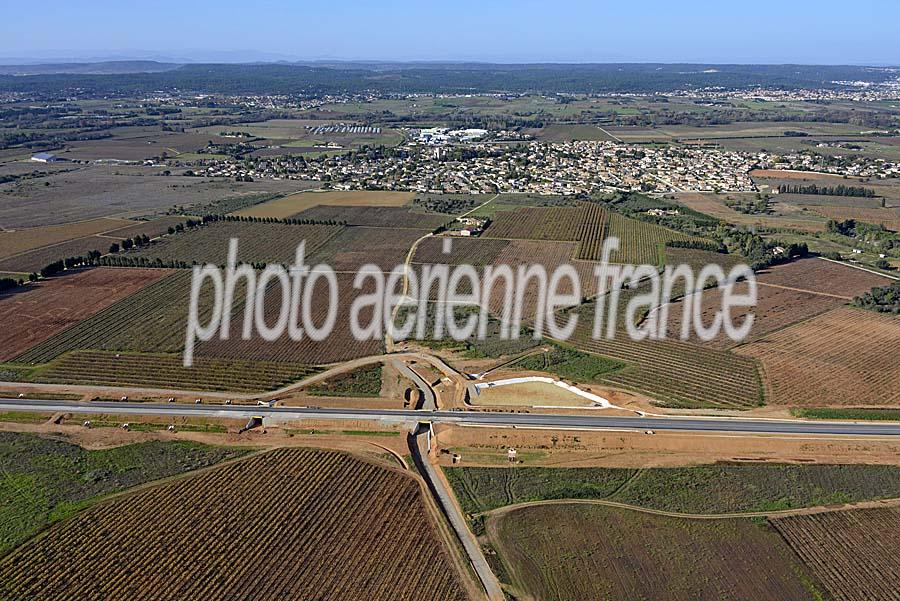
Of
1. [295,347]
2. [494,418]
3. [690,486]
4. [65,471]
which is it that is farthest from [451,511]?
[295,347]

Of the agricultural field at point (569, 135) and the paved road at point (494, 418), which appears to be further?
the agricultural field at point (569, 135)

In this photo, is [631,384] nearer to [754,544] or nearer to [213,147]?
[754,544]

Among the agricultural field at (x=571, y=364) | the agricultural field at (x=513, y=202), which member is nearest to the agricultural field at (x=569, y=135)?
the agricultural field at (x=513, y=202)

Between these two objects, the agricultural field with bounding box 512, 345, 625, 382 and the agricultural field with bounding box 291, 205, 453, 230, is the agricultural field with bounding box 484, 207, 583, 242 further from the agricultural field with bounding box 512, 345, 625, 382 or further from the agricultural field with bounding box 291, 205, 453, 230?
the agricultural field with bounding box 512, 345, 625, 382

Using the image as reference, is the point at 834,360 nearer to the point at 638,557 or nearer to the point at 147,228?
the point at 638,557

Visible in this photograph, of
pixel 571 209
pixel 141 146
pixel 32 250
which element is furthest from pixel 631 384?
pixel 141 146

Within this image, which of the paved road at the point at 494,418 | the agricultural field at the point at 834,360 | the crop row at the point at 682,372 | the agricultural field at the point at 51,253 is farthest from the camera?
the agricultural field at the point at 51,253

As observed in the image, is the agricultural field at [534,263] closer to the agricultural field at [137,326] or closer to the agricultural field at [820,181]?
the agricultural field at [137,326]
